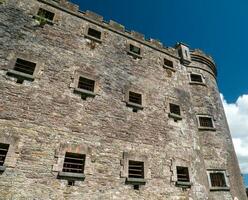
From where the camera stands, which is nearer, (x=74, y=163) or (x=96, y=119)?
(x=74, y=163)

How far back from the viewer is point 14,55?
8.98 meters

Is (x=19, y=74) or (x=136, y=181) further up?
(x=19, y=74)

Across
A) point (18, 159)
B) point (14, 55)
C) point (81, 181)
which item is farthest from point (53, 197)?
point (14, 55)

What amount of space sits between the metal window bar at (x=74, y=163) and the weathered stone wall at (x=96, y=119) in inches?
10.1

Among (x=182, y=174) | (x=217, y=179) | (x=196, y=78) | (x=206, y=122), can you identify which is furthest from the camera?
(x=196, y=78)

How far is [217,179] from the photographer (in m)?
11.4

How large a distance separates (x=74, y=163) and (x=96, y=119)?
7.35ft

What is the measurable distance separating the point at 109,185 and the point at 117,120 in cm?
306

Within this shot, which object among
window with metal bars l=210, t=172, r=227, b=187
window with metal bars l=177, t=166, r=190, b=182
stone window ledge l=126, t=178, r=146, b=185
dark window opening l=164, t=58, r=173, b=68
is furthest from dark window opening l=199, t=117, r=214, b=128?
stone window ledge l=126, t=178, r=146, b=185

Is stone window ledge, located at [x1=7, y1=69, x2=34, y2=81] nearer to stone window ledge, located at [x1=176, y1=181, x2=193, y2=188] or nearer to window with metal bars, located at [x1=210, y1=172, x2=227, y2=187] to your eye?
stone window ledge, located at [x1=176, y1=181, x2=193, y2=188]

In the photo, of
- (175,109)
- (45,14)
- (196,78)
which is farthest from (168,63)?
(45,14)

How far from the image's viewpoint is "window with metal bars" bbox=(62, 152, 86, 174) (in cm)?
812

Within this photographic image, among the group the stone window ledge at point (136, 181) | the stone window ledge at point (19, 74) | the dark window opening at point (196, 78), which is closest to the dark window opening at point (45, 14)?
the stone window ledge at point (19, 74)

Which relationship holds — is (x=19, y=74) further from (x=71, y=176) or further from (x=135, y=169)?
(x=135, y=169)
